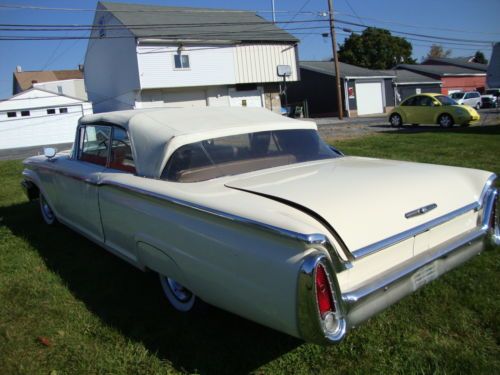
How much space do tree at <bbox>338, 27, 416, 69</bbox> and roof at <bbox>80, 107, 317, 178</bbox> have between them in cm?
5035

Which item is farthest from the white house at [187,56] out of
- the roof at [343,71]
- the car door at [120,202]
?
the car door at [120,202]

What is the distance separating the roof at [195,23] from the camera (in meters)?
24.2

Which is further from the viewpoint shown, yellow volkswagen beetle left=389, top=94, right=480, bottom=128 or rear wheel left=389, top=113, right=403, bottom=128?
rear wheel left=389, top=113, right=403, bottom=128

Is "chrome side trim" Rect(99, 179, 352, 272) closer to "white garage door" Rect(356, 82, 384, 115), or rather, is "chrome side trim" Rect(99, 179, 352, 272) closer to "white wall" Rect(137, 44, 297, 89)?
"white wall" Rect(137, 44, 297, 89)

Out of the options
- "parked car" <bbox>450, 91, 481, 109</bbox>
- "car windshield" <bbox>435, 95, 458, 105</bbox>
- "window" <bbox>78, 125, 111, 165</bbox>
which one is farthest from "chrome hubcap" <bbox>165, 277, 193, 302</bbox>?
"parked car" <bbox>450, 91, 481, 109</bbox>

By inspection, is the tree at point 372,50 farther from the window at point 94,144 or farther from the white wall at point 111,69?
the window at point 94,144

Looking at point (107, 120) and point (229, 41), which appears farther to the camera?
point (229, 41)

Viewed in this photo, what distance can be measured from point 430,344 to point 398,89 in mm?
34705

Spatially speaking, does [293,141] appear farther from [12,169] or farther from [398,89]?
[398,89]

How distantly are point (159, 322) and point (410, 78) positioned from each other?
37.2 meters

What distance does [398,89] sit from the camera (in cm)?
3475

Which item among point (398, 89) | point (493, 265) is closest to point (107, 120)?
point (493, 265)

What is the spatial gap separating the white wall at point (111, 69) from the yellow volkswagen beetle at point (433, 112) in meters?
13.3

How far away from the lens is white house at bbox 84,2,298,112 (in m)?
23.8
